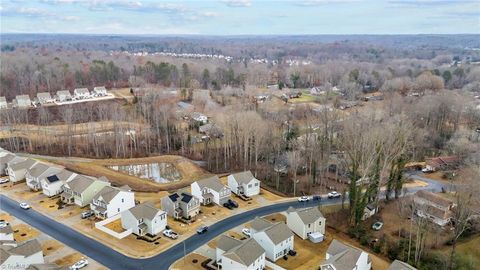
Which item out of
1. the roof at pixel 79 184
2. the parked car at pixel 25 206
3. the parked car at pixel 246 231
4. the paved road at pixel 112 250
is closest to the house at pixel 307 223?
the parked car at pixel 246 231

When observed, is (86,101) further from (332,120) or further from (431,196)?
(431,196)

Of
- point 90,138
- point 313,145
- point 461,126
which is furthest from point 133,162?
point 461,126

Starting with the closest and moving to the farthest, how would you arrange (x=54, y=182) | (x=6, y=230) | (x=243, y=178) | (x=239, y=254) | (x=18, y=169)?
(x=239, y=254) → (x=6, y=230) → (x=54, y=182) → (x=243, y=178) → (x=18, y=169)

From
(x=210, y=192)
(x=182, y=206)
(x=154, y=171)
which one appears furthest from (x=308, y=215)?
(x=154, y=171)

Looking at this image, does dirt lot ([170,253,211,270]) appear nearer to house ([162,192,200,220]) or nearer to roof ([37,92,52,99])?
house ([162,192,200,220])

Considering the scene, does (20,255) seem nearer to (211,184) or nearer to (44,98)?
(211,184)
